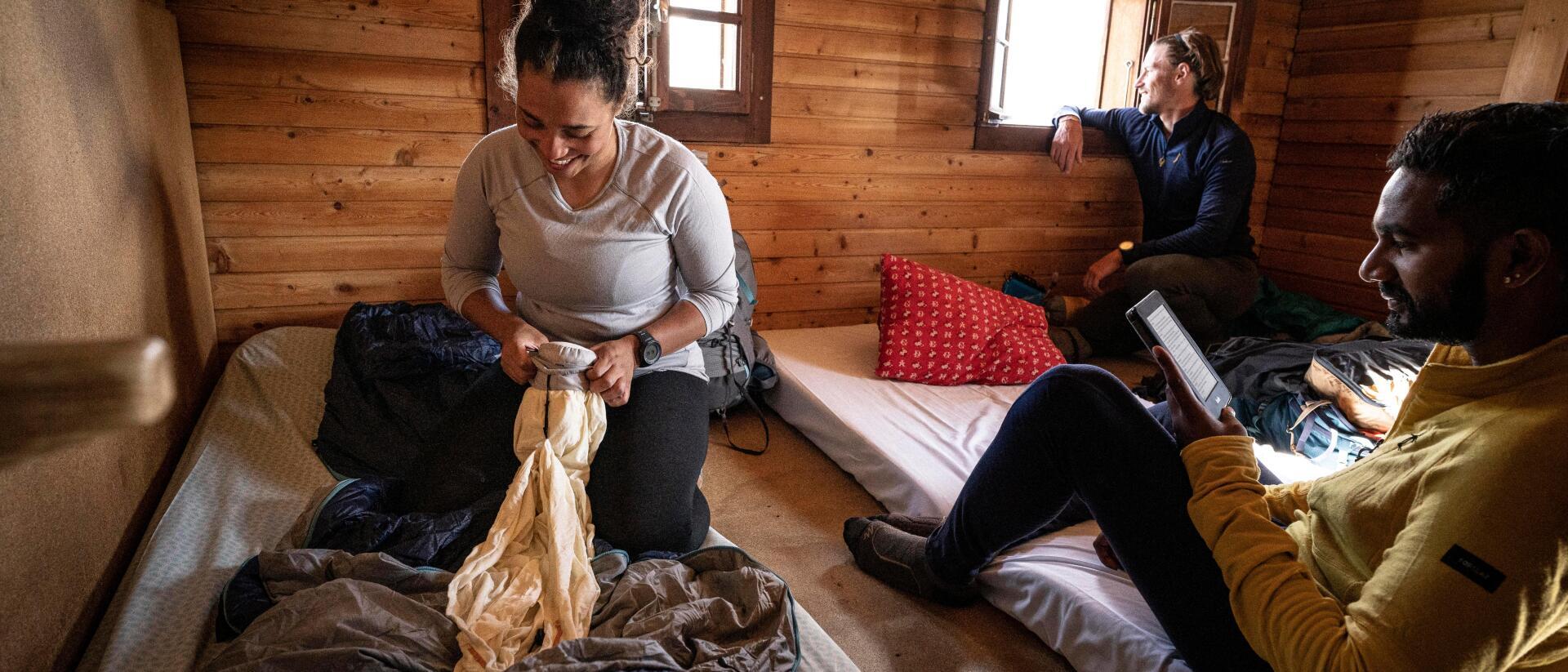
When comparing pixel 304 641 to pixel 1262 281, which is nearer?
Answer: pixel 304 641

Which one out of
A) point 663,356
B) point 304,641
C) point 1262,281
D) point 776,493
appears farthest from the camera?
point 1262,281

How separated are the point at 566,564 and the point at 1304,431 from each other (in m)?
1.85

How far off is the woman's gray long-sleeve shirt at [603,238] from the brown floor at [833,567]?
47 cm

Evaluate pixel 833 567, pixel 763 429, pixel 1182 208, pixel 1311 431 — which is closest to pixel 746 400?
pixel 763 429

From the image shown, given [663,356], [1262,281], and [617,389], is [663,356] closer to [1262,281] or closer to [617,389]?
[617,389]

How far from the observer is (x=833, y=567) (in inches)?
68.8

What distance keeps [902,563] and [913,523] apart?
0.48 ft

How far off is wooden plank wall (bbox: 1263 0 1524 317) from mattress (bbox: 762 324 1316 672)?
6.32 ft

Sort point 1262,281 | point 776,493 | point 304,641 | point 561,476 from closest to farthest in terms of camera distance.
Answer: point 304,641 → point 561,476 → point 776,493 → point 1262,281

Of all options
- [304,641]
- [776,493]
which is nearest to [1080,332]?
[776,493]

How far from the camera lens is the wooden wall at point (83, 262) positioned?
1.15 meters

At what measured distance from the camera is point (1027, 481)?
4.24 ft

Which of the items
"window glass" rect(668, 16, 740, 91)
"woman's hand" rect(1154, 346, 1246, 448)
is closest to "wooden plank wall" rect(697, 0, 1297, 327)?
"window glass" rect(668, 16, 740, 91)

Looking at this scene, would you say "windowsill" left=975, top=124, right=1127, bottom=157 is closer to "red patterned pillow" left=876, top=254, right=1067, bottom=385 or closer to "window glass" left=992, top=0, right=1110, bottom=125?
"window glass" left=992, top=0, right=1110, bottom=125
